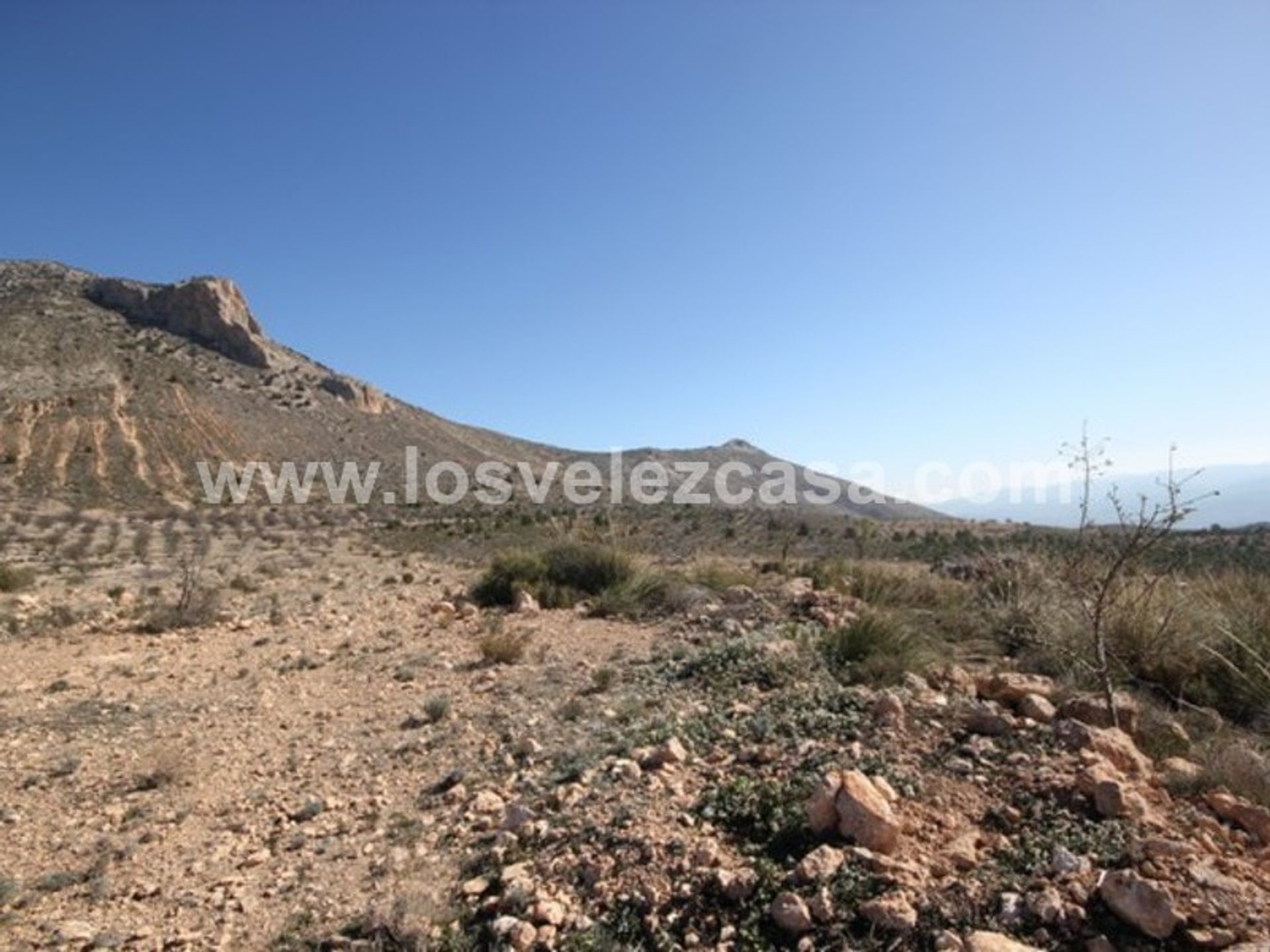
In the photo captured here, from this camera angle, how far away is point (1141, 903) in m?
2.40

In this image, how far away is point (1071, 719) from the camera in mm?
4035

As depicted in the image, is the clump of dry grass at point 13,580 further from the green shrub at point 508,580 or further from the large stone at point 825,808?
the large stone at point 825,808

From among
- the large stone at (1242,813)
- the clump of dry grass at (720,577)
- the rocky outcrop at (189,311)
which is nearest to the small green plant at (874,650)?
the large stone at (1242,813)

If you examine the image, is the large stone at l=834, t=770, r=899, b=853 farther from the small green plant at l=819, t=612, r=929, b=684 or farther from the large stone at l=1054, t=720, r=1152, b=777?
the small green plant at l=819, t=612, r=929, b=684

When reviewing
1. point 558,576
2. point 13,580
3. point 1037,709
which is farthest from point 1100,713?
point 13,580

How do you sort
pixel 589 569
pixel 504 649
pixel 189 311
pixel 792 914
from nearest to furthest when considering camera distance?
pixel 792 914 < pixel 504 649 < pixel 589 569 < pixel 189 311

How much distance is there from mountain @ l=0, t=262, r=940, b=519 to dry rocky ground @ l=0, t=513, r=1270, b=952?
2914cm

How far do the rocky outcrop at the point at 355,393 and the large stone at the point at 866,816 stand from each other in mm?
59909

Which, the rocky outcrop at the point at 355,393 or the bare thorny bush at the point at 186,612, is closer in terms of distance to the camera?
the bare thorny bush at the point at 186,612

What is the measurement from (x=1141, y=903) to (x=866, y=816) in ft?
3.02

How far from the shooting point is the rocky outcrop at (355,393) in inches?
2325

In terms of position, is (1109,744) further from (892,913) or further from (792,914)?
(792,914)

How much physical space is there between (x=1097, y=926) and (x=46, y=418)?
4596 centimetres

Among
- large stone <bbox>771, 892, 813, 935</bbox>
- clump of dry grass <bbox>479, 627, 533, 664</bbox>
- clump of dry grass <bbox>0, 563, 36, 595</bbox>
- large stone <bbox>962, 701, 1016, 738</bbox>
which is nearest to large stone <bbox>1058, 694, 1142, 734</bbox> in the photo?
large stone <bbox>962, 701, 1016, 738</bbox>
